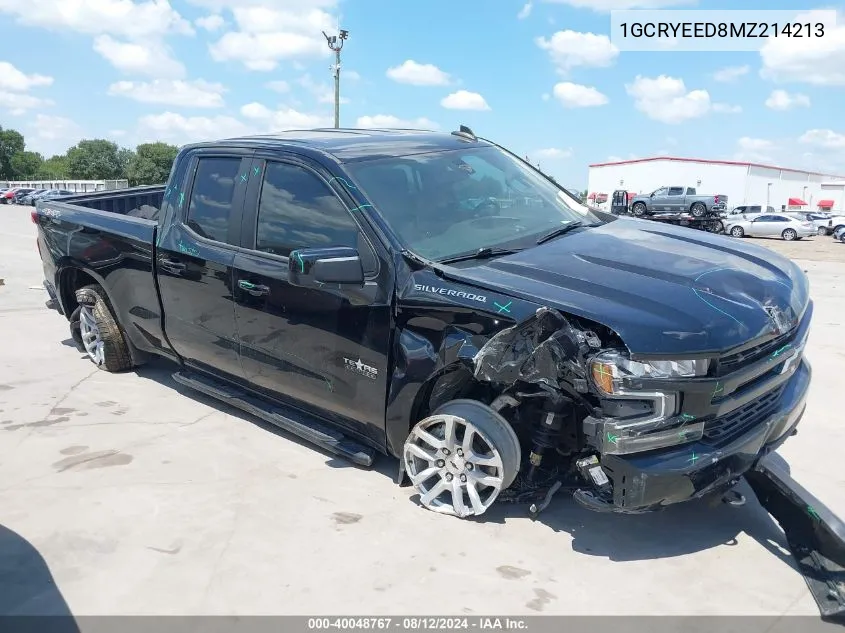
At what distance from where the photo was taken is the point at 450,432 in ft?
11.3

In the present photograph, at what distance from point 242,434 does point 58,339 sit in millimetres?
3655

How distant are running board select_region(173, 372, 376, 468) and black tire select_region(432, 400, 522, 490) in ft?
2.73

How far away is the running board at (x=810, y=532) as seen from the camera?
2.87m

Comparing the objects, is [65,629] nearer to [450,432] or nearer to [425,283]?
[450,432]

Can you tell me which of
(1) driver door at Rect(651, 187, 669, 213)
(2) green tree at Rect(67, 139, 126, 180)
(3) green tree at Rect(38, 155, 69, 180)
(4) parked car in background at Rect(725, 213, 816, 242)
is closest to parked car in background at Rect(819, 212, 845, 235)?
(4) parked car in background at Rect(725, 213, 816, 242)

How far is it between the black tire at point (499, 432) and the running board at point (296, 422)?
2.73 feet

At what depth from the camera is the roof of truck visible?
4.10m

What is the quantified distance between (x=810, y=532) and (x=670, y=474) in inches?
31.8

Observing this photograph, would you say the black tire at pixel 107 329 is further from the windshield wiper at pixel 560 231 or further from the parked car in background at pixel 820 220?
the parked car in background at pixel 820 220

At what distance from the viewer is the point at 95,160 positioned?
120 metres

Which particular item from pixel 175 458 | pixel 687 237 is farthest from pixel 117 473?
pixel 687 237

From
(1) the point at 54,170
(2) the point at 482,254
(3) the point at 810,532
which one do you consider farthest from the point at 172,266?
(1) the point at 54,170

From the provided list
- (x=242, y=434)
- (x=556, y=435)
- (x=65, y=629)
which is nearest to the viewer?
(x=65, y=629)

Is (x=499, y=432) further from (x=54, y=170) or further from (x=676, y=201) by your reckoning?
(x=54, y=170)
